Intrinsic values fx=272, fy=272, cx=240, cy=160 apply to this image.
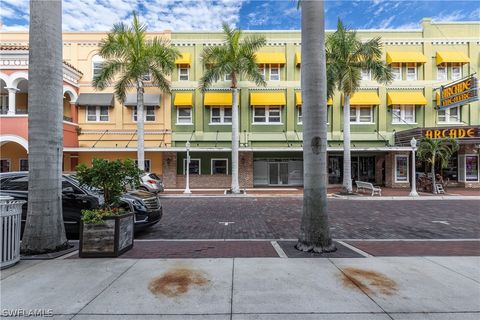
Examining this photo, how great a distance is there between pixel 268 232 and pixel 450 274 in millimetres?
4530

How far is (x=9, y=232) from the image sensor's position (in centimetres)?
490

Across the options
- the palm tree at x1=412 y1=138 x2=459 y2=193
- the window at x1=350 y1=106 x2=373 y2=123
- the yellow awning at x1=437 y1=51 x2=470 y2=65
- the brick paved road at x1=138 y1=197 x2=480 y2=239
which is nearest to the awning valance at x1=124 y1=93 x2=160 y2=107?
the brick paved road at x1=138 y1=197 x2=480 y2=239

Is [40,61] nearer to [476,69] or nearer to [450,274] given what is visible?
[450,274]

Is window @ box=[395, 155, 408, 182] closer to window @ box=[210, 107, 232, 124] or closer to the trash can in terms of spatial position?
window @ box=[210, 107, 232, 124]

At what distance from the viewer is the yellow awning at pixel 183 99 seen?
22219 millimetres

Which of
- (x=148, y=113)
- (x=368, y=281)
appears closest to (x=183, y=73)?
(x=148, y=113)

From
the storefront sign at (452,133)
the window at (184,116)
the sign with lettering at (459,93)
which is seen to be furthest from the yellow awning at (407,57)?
the window at (184,116)

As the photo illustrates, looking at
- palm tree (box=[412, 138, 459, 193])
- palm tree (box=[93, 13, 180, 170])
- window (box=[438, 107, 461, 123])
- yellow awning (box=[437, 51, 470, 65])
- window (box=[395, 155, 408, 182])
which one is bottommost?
window (box=[395, 155, 408, 182])

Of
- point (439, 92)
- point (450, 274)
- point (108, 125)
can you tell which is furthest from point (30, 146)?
point (439, 92)

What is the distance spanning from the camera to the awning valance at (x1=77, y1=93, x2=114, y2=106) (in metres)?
22.0

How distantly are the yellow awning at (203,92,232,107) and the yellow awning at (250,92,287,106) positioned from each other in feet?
6.26

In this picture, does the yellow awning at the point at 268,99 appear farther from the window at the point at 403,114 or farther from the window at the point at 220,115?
the window at the point at 403,114

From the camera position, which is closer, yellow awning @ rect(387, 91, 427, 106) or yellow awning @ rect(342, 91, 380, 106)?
yellow awning @ rect(387, 91, 427, 106)

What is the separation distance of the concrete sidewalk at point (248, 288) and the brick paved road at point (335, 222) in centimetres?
268
